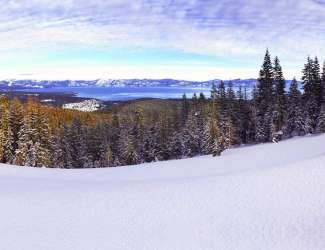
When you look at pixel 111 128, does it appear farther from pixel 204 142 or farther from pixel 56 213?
pixel 56 213

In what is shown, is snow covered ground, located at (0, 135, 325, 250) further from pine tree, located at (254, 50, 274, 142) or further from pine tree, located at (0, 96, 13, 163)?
pine tree, located at (254, 50, 274, 142)

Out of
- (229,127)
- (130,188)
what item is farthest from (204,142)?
(130,188)

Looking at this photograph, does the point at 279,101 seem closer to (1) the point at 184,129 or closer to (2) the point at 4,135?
(1) the point at 184,129

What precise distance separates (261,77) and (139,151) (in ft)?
100

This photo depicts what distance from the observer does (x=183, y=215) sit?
72.9ft

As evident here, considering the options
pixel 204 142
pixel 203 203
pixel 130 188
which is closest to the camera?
pixel 203 203

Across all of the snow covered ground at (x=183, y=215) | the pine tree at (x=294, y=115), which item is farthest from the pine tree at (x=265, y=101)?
the snow covered ground at (x=183, y=215)

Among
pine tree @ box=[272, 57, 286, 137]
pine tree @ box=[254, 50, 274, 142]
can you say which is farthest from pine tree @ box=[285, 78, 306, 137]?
→ pine tree @ box=[254, 50, 274, 142]

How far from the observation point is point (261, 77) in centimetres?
8150

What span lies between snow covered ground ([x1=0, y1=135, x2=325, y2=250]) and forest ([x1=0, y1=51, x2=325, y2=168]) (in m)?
34.5

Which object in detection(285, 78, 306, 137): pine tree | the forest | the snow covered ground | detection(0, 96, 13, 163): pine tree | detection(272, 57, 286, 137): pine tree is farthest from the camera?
detection(272, 57, 286, 137): pine tree

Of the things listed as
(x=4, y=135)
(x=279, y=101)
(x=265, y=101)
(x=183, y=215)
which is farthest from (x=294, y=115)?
(x=183, y=215)

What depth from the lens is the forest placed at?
6612cm

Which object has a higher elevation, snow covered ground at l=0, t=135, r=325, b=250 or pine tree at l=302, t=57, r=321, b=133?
pine tree at l=302, t=57, r=321, b=133
